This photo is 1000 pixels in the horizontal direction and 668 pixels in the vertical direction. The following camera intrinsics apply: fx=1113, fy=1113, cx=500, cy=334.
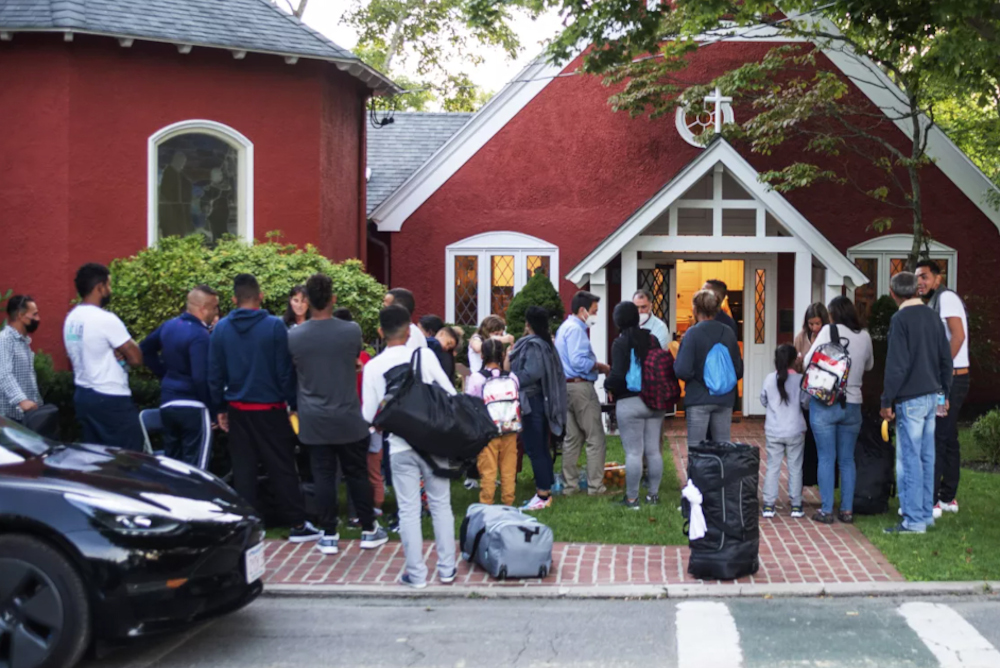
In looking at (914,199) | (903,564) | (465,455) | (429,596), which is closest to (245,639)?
(429,596)

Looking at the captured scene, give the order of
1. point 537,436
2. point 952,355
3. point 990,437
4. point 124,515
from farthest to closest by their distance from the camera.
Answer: point 990,437
point 537,436
point 952,355
point 124,515

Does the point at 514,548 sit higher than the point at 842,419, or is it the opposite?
the point at 842,419

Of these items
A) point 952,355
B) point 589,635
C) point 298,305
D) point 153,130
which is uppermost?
point 153,130

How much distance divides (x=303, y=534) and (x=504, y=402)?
1892mm

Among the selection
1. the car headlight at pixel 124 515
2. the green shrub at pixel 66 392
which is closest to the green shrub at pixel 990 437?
the green shrub at pixel 66 392

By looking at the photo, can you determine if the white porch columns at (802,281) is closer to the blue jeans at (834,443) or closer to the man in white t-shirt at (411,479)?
the blue jeans at (834,443)

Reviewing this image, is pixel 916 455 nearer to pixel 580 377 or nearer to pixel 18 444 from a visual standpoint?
pixel 580 377

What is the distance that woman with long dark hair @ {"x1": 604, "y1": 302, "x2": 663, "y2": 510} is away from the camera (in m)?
9.43

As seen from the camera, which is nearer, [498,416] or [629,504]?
[498,416]

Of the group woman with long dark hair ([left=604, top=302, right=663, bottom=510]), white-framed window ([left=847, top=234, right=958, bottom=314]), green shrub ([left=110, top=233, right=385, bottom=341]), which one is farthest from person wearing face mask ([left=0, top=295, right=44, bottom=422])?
white-framed window ([left=847, top=234, right=958, bottom=314])

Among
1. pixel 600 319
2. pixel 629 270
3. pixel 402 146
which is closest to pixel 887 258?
pixel 629 270

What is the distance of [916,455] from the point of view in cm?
845

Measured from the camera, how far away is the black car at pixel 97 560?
17.2 ft

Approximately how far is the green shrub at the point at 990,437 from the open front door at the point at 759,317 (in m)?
4.30
